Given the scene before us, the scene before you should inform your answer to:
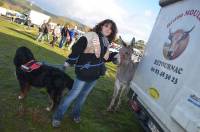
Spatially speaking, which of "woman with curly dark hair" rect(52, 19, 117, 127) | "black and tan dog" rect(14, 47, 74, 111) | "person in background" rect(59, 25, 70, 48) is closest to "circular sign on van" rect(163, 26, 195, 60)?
"woman with curly dark hair" rect(52, 19, 117, 127)

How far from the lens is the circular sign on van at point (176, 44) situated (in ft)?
16.9

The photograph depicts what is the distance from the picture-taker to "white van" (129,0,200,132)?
4.52 metres

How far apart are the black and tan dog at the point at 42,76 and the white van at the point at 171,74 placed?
5.06ft

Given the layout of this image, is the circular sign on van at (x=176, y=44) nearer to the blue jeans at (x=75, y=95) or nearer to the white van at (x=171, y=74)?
the white van at (x=171, y=74)

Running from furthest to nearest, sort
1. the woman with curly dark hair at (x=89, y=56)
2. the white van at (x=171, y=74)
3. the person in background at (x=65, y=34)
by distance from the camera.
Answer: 1. the person in background at (x=65, y=34)
2. the woman with curly dark hair at (x=89, y=56)
3. the white van at (x=171, y=74)

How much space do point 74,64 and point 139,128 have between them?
2.97 metres

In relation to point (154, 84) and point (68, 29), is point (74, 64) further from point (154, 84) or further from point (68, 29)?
point (68, 29)

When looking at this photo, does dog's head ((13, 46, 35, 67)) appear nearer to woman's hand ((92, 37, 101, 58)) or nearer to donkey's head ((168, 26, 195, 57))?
woman's hand ((92, 37, 101, 58))

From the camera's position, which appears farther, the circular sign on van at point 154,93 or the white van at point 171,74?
the circular sign on van at point 154,93

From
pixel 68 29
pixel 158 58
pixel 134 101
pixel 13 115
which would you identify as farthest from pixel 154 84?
pixel 68 29

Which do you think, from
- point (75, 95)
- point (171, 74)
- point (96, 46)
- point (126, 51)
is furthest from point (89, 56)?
point (126, 51)

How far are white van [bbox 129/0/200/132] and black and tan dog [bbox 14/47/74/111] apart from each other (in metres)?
1.54

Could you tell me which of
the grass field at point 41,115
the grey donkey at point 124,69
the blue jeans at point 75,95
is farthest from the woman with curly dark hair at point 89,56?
the grey donkey at point 124,69

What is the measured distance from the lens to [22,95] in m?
7.39
